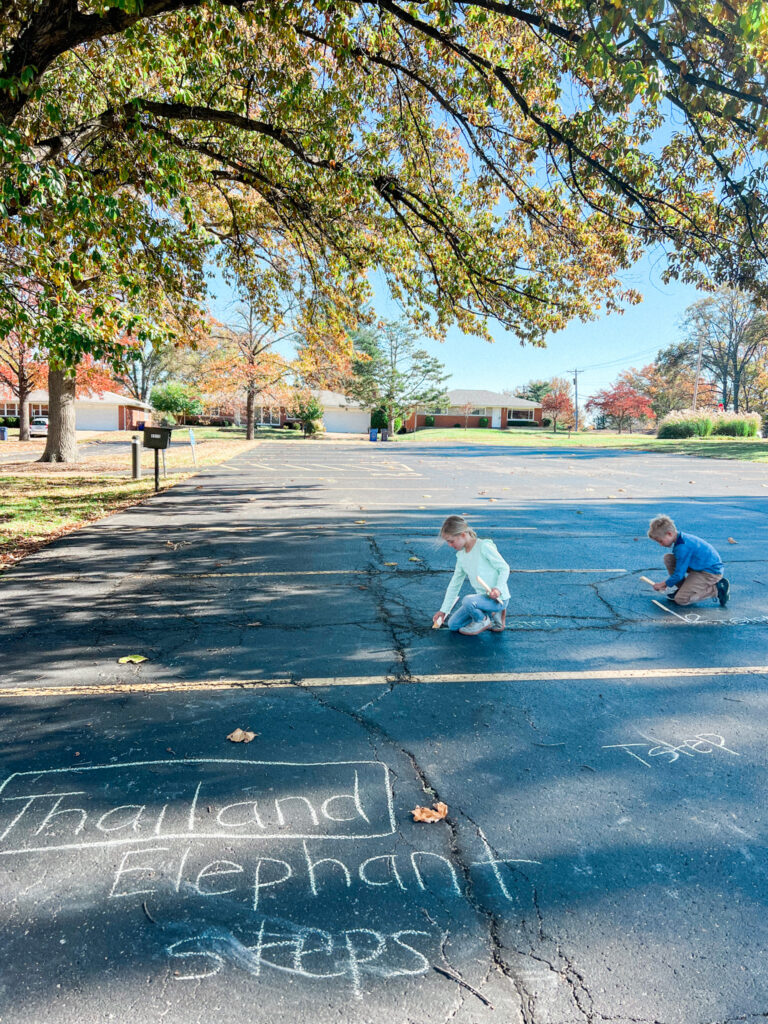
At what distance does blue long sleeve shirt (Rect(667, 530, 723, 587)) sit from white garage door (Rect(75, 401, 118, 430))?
64.6 metres

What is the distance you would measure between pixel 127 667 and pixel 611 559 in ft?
20.0

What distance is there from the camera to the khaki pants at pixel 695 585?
5.90 metres

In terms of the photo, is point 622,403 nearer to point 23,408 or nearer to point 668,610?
point 23,408

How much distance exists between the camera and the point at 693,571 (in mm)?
5926

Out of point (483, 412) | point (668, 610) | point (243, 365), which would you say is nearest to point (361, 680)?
point (668, 610)

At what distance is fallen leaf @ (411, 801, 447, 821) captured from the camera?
2.73 m

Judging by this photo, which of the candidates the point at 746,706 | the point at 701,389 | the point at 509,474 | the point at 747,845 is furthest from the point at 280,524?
the point at 701,389

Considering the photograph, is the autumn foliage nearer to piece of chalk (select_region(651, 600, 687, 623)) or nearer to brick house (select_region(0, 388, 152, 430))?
brick house (select_region(0, 388, 152, 430))

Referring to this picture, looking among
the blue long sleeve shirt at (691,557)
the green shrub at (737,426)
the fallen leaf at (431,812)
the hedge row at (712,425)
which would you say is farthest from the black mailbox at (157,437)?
the green shrub at (737,426)

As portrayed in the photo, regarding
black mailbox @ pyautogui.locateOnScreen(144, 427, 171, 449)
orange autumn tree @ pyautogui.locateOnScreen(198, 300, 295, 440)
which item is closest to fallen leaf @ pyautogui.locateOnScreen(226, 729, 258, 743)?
black mailbox @ pyautogui.locateOnScreen(144, 427, 171, 449)

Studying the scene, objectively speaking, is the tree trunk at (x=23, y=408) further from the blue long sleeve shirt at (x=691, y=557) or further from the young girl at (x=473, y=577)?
the blue long sleeve shirt at (x=691, y=557)

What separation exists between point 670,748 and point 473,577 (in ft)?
6.66

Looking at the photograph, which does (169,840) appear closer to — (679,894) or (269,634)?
(679,894)

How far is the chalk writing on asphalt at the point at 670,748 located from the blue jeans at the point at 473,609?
5.86 feet
